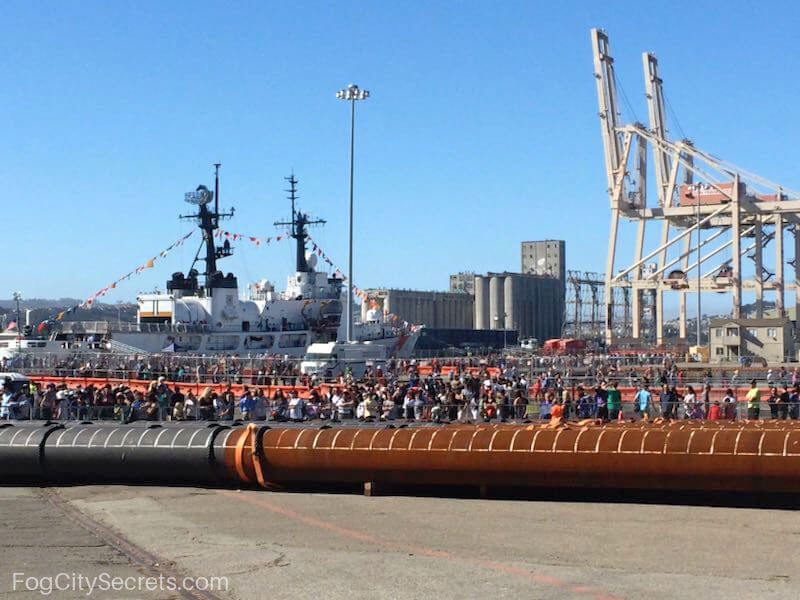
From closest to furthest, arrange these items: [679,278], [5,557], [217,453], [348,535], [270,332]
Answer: [5,557]
[348,535]
[217,453]
[270,332]
[679,278]

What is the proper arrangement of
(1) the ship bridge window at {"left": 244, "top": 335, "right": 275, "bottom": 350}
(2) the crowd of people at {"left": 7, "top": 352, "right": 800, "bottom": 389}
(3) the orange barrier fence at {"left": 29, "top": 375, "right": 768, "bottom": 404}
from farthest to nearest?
(1) the ship bridge window at {"left": 244, "top": 335, "right": 275, "bottom": 350}, (2) the crowd of people at {"left": 7, "top": 352, "right": 800, "bottom": 389}, (3) the orange barrier fence at {"left": 29, "top": 375, "right": 768, "bottom": 404}

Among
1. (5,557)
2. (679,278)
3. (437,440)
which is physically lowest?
(5,557)

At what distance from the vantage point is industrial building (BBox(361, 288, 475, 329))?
11025 centimetres

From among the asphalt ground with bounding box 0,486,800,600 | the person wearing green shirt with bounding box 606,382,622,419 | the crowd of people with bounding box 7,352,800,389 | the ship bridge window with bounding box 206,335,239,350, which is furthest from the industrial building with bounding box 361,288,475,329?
the asphalt ground with bounding box 0,486,800,600

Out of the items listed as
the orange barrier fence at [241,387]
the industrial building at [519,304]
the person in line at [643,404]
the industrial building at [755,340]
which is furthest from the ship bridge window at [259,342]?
the industrial building at [519,304]

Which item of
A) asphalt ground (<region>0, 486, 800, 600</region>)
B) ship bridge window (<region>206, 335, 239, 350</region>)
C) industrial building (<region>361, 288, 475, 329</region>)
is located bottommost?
asphalt ground (<region>0, 486, 800, 600</region>)

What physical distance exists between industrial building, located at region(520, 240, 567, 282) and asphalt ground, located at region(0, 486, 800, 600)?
114227 millimetres

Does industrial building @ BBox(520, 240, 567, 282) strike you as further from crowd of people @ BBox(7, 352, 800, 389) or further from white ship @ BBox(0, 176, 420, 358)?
crowd of people @ BBox(7, 352, 800, 389)

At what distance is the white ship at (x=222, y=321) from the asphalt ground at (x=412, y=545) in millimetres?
29906

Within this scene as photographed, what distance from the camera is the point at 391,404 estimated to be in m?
22.4

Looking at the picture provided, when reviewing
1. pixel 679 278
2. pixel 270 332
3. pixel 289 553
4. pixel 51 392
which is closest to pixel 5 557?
pixel 289 553

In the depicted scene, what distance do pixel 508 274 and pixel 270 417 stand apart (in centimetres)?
9033

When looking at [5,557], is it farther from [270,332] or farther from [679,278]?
[679,278]

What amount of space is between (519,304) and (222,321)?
64876 millimetres
